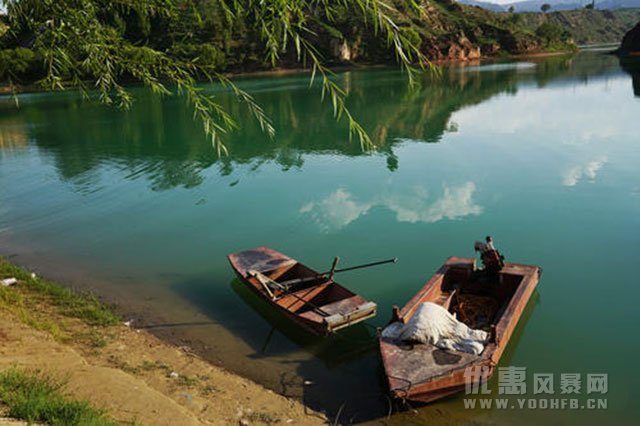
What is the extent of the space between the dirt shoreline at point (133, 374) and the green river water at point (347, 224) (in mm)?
535

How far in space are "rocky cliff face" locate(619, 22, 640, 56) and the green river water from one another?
76148 millimetres

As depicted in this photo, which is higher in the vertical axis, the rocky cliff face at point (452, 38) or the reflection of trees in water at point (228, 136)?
the rocky cliff face at point (452, 38)

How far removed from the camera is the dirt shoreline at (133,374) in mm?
7141

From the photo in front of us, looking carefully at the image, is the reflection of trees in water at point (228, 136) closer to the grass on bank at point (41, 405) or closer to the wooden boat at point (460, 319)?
the wooden boat at point (460, 319)

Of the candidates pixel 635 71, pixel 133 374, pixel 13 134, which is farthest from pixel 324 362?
pixel 635 71

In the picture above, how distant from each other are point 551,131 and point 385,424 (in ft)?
93.8

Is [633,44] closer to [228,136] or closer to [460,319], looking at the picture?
[228,136]

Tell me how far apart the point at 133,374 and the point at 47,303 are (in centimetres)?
418

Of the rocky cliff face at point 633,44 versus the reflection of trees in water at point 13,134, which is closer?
the reflection of trees in water at point 13,134

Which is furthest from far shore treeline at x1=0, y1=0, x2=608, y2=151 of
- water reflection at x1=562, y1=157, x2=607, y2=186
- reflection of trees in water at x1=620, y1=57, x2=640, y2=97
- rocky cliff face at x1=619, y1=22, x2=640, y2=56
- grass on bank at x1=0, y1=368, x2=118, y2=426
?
rocky cliff face at x1=619, y1=22, x2=640, y2=56

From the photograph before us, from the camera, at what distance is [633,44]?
9919 cm

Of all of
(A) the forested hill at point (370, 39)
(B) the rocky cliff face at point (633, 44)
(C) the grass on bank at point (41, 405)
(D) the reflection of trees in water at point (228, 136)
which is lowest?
(C) the grass on bank at point (41, 405)

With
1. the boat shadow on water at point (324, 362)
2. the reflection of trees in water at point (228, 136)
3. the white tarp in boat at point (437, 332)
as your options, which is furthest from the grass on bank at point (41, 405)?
the reflection of trees in water at point (228, 136)

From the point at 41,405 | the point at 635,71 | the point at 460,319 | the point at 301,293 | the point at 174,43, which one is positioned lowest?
the point at 460,319
